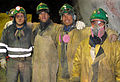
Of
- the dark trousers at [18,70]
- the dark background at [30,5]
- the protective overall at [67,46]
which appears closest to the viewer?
the protective overall at [67,46]

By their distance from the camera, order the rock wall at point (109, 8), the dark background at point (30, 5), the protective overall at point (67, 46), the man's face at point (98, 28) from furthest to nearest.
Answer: the dark background at point (30, 5) < the rock wall at point (109, 8) < the protective overall at point (67, 46) < the man's face at point (98, 28)

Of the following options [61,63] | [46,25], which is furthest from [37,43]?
[61,63]

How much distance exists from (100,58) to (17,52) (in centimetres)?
189

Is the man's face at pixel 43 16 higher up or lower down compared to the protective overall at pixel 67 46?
higher up

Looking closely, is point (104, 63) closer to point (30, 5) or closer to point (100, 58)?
point (100, 58)

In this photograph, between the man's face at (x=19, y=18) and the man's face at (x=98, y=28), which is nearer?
the man's face at (x=98, y=28)

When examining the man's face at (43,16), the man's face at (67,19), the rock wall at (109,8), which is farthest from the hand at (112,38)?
the rock wall at (109,8)

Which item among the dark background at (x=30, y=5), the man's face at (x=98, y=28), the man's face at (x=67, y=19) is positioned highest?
the dark background at (x=30, y=5)

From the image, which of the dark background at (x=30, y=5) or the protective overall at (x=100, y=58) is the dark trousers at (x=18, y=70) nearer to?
the protective overall at (x=100, y=58)

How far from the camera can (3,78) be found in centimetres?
538

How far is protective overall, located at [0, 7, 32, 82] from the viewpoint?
3691 millimetres

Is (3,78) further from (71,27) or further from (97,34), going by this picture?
(97,34)

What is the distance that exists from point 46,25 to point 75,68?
4.51 feet

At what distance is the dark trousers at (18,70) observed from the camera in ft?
12.0
